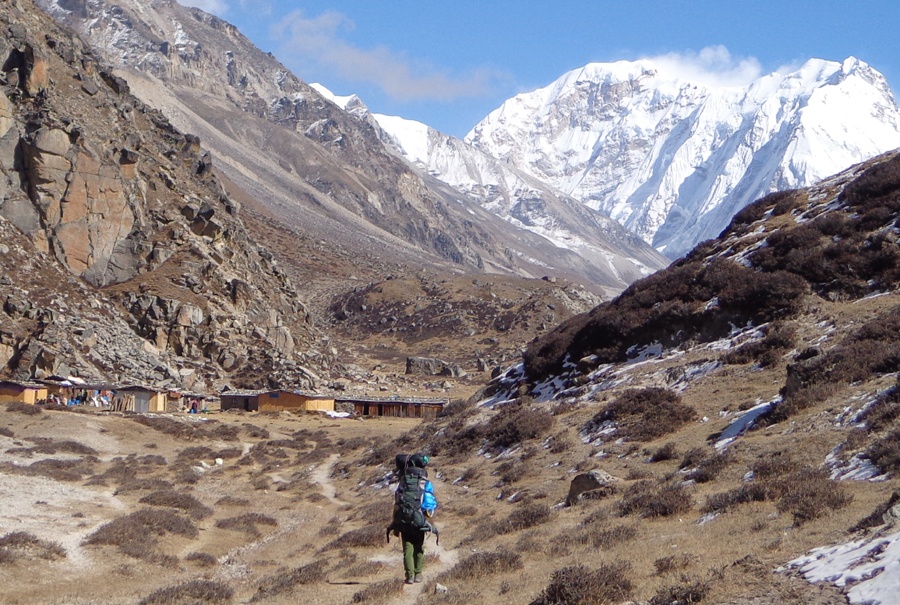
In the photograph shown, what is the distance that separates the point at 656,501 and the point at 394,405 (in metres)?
44.4

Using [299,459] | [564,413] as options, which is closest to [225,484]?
[299,459]

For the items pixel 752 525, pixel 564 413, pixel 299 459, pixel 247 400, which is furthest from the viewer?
pixel 247 400

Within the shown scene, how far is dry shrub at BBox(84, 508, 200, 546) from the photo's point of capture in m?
17.2

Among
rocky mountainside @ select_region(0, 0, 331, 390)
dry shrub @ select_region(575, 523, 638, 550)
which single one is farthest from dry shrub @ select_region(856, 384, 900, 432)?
rocky mountainside @ select_region(0, 0, 331, 390)

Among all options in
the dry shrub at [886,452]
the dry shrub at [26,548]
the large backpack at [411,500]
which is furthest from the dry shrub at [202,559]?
the dry shrub at [886,452]

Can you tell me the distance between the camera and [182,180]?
77875 mm

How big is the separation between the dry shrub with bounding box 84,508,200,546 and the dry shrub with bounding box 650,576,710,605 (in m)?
12.3

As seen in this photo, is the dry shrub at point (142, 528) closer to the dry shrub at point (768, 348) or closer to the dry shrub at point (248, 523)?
the dry shrub at point (248, 523)

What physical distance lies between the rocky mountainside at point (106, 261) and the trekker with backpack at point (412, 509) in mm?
44122

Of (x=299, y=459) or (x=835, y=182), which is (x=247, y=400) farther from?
(x=835, y=182)

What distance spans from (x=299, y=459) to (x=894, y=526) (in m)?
30.9

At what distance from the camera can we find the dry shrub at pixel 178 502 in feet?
73.7

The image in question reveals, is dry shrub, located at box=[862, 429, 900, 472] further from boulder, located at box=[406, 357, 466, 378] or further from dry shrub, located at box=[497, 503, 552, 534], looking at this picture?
boulder, located at box=[406, 357, 466, 378]

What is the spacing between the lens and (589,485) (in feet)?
54.9
